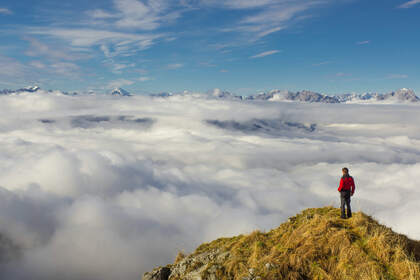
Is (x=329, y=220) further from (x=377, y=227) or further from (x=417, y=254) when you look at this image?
(x=417, y=254)

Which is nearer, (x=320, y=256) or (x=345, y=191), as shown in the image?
(x=320, y=256)

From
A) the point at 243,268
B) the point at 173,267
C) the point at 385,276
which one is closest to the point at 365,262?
the point at 385,276

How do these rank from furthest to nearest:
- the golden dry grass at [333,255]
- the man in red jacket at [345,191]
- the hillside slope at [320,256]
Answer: the man in red jacket at [345,191]
the hillside slope at [320,256]
the golden dry grass at [333,255]

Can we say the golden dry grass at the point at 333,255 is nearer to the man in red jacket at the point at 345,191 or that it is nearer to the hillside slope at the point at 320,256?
the hillside slope at the point at 320,256

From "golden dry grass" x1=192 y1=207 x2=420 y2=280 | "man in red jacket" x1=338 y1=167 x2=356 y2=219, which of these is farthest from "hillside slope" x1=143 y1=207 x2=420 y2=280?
"man in red jacket" x1=338 y1=167 x2=356 y2=219

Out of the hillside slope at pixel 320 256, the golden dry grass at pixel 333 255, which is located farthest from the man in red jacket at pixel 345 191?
A: the golden dry grass at pixel 333 255

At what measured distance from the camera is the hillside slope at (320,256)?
12305mm

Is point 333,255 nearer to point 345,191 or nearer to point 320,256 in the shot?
point 320,256

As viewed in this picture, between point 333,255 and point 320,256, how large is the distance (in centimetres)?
68

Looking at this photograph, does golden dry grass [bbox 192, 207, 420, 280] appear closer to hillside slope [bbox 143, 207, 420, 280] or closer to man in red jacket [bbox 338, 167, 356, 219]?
hillside slope [bbox 143, 207, 420, 280]

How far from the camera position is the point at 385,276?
11586 mm

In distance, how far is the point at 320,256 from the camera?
13.9 metres

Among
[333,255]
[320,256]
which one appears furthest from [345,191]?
[320,256]

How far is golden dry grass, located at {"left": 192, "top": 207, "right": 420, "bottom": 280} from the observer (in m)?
12.2
